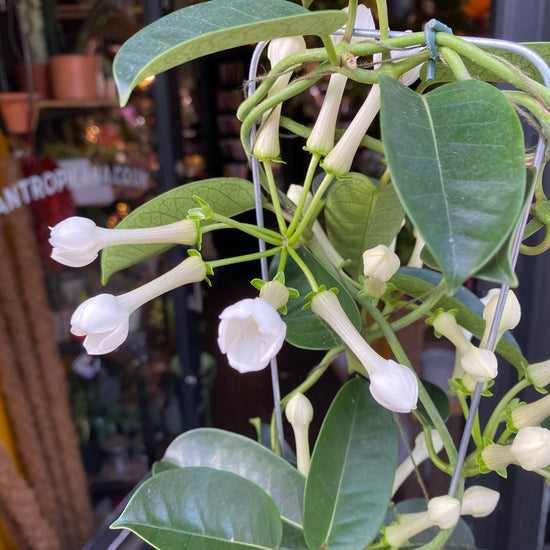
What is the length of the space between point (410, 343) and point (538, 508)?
1.27ft

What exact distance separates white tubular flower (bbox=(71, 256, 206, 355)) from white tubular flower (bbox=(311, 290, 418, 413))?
0.25ft

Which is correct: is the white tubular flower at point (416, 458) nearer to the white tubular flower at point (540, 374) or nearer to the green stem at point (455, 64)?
the white tubular flower at point (540, 374)

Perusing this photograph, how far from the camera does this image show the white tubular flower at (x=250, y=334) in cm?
26

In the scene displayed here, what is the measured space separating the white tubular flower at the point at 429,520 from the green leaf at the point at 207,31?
283mm

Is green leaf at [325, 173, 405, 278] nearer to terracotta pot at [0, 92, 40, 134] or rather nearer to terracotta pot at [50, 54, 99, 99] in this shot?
terracotta pot at [0, 92, 40, 134]

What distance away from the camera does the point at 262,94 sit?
0.31m

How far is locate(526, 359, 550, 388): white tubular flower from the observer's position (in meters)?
0.36

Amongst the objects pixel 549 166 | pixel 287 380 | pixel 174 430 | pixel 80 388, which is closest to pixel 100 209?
pixel 80 388

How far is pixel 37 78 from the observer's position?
1.22 m

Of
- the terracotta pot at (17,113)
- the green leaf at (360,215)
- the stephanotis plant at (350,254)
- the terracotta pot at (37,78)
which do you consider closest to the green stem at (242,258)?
the stephanotis plant at (350,254)

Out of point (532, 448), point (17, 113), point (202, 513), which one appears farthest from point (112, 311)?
point (17, 113)

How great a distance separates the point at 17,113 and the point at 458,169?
46.1 inches

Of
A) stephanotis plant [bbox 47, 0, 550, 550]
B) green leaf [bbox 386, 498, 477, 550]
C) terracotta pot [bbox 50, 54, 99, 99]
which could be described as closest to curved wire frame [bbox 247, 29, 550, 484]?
stephanotis plant [bbox 47, 0, 550, 550]

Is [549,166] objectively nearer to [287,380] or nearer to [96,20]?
[96,20]
